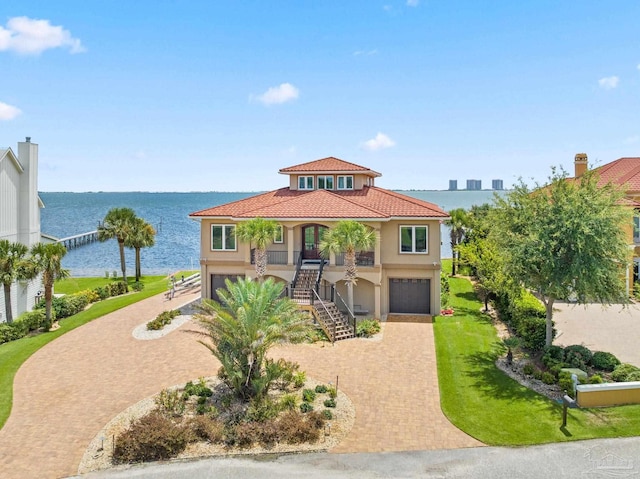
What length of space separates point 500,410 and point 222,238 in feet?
63.8

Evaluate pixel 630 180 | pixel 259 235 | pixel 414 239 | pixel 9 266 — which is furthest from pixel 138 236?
pixel 630 180

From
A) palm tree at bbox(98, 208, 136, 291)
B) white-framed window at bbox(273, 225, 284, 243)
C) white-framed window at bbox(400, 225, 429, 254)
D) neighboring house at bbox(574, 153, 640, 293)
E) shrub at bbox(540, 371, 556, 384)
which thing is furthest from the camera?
palm tree at bbox(98, 208, 136, 291)

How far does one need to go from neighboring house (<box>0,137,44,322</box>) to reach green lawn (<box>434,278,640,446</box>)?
24.4 meters

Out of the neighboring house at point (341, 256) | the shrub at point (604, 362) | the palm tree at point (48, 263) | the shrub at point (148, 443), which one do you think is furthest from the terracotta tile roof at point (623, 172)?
the palm tree at point (48, 263)

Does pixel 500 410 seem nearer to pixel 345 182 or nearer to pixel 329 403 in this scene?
pixel 329 403

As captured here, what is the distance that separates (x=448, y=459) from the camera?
12648mm

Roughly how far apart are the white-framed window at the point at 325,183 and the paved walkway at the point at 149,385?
11.2 meters

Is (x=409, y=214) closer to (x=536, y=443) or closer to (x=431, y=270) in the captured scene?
(x=431, y=270)

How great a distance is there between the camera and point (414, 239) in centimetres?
2770

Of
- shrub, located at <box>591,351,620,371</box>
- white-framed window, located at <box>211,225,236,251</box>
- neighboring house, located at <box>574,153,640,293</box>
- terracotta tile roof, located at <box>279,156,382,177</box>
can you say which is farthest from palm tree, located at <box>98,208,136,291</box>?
shrub, located at <box>591,351,620,371</box>

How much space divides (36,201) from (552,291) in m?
30.4

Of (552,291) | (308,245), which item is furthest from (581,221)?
(308,245)

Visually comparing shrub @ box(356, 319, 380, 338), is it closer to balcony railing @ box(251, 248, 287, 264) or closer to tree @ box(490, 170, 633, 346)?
balcony railing @ box(251, 248, 287, 264)

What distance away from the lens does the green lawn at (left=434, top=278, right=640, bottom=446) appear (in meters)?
13.8
